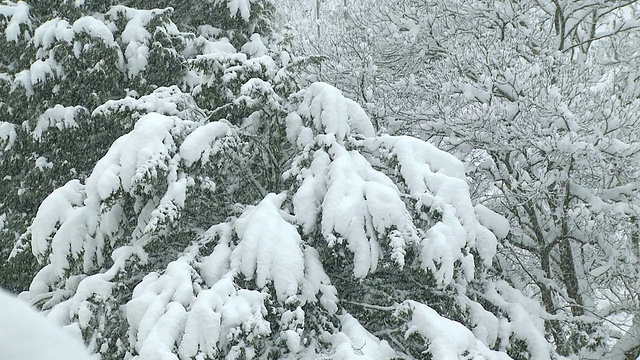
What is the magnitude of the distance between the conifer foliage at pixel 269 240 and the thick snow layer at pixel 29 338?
316 centimetres

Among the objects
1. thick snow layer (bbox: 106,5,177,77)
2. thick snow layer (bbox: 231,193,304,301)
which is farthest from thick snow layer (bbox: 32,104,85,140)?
thick snow layer (bbox: 231,193,304,301)

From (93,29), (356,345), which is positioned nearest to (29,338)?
(356,345)

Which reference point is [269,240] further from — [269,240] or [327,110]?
[327,110]

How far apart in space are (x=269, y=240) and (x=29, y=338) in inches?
145

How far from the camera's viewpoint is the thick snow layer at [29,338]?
53cm

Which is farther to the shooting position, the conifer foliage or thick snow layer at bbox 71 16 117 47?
thick snow layer at bbox 71 16 117 47

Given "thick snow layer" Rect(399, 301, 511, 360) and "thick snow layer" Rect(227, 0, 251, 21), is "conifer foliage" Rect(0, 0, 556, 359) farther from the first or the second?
"thick snow layer" Rect(227, 0, 251, 21)

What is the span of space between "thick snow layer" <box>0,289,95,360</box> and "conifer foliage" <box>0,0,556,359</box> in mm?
3158

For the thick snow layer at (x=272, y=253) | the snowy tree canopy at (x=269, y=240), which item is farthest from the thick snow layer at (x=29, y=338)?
the thick snow layer at (x=272, y=253)

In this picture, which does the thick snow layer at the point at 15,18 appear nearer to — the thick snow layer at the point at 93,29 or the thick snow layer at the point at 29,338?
the thick snow layer at the point at 93,29

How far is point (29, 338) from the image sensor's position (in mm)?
557

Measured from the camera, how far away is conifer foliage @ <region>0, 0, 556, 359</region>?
4.06 m

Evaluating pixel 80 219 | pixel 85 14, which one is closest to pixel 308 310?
pixel 80 219

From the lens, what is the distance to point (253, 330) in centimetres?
385
